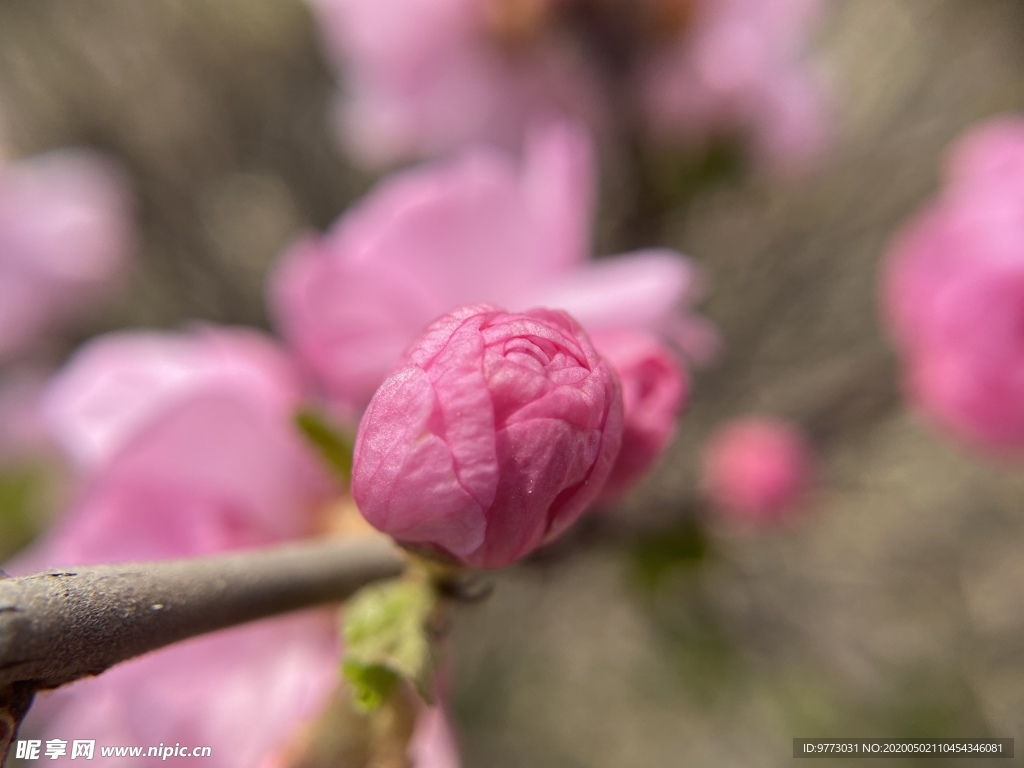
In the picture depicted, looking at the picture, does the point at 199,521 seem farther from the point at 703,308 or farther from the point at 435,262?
the point at 703,308

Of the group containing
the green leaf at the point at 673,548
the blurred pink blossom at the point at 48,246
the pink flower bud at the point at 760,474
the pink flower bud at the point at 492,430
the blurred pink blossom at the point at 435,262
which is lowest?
the green leaf at the point at 673,548

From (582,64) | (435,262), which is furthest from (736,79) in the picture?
(435,262)

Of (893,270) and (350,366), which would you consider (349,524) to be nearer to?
(350,366)

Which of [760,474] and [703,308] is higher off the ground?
[703,308]

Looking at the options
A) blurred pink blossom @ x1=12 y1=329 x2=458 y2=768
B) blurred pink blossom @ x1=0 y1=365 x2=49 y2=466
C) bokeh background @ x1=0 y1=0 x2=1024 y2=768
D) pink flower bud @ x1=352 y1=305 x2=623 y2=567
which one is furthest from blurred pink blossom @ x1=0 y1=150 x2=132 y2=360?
pink flower bud @ x1=352 y1=305 x2=623 y2=567

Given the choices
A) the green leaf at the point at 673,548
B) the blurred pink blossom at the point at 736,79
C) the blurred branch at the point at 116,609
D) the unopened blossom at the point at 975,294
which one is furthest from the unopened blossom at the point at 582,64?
the blurred branch at the point at 116,609

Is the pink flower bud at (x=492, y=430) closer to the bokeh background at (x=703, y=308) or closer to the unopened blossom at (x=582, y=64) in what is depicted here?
the unopened blossom at (x=582, y=64)

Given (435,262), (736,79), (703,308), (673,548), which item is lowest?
(673,548)
